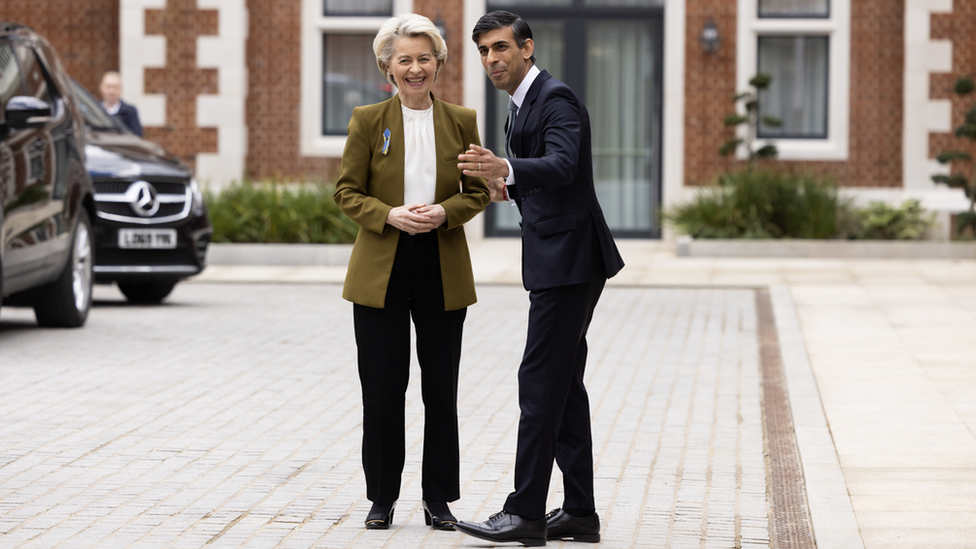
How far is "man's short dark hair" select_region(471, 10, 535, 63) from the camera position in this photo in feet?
14.4

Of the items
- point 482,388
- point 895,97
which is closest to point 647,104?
point 895,97

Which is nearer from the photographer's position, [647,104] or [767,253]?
[767,253]

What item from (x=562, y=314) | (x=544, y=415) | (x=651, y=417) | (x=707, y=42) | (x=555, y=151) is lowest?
(x=651, y=417)

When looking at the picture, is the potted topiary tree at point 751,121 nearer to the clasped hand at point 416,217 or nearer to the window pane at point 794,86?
the window pane at point 794,86

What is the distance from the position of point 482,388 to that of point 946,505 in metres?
3.37

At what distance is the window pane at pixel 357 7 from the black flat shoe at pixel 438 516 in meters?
15.7

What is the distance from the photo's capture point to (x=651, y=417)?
7066 mm

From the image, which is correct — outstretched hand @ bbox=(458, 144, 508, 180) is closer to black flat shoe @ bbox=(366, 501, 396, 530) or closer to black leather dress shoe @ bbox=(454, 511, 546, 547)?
black leather dress shoe @ bbox=(454, 511, 546, 547)

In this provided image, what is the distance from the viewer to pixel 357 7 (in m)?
19.8

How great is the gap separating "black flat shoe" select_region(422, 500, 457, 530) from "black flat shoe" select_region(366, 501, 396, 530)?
131 mm

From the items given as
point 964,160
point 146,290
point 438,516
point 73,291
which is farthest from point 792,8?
point 438,516

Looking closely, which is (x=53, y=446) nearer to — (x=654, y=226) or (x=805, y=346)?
(x=805, y=346)

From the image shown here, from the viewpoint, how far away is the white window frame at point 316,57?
19.6 metres

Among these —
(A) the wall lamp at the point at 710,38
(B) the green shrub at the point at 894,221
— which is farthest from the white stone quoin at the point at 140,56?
(B) the green shrub at the point at 894,221
